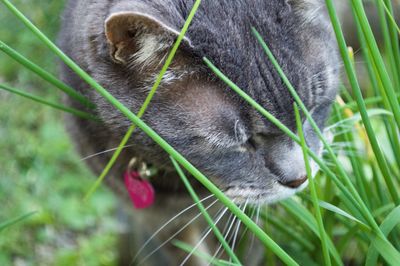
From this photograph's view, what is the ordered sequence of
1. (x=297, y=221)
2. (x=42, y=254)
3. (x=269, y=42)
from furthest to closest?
(x=42, y=254)
(x=297, y=221)
(x=269, y=42)

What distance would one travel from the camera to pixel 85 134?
4.66 ft

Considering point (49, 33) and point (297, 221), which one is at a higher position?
point (49, 33)

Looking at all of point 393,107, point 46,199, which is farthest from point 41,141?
point 393,107

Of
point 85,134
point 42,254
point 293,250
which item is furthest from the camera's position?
point 42,254

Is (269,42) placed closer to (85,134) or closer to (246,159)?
(246,159)

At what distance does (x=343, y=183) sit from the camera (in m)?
1.09

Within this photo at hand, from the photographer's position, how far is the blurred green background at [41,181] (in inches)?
69.4

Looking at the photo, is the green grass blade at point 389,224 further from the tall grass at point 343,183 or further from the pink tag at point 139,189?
the pink tag at point 139,189

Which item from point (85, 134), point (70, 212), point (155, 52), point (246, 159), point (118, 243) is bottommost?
point (118, 243)

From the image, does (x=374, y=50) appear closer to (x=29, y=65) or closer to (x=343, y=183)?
(x=343, y=183)

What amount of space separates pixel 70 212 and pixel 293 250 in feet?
3.41

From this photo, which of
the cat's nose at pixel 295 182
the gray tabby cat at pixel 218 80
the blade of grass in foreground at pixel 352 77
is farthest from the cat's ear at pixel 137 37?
the cat's nose at pixel 295 182

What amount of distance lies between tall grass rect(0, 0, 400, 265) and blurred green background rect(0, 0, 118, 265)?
767 mm

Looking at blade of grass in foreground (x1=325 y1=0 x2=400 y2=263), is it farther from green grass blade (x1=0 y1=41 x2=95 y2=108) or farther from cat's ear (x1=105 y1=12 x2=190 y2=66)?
green grass blade (x1=0 y1=41 x2=95 y2=108)
